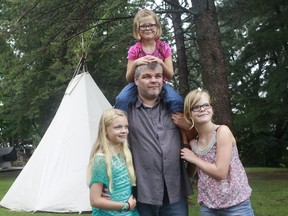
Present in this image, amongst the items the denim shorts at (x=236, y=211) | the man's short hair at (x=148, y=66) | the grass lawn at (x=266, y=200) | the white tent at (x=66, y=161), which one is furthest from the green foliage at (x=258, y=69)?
the denim shorts at (x=236, y=211)

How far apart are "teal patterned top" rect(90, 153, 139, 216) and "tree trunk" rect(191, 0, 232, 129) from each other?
364 centimetres

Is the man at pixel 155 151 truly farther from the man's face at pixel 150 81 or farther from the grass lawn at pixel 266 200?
the grass lawn at pixel 266 200

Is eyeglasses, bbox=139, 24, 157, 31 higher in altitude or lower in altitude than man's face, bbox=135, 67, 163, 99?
higher

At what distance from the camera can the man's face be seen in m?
3.02

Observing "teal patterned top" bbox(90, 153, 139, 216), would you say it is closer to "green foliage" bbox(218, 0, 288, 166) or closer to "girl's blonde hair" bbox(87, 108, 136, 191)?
"girl's blonde hair" bbox(87, 108, 136, 191)

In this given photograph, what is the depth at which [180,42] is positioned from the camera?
11508 millimetres

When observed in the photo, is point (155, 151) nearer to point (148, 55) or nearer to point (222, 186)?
point (222, 186)

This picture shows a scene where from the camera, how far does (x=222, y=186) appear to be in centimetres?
285

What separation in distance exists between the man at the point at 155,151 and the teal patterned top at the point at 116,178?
82 mm

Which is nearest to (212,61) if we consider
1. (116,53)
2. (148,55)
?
(148,55)

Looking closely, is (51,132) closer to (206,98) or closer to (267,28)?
(206,98)

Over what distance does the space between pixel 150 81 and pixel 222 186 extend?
2.73 feet

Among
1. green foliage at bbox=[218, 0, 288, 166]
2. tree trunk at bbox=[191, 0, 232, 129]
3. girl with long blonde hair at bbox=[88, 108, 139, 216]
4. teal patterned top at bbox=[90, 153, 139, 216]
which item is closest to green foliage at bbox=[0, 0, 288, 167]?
green foliage at bbox=[218, 0, 288, 166]

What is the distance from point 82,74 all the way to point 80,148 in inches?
61.5
